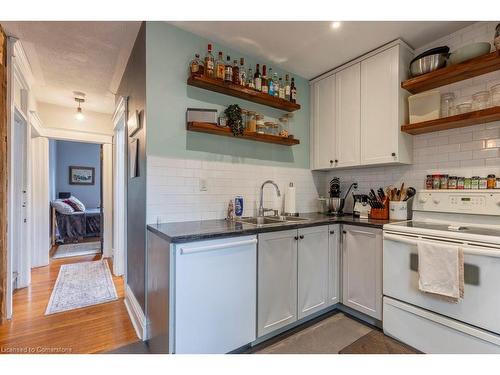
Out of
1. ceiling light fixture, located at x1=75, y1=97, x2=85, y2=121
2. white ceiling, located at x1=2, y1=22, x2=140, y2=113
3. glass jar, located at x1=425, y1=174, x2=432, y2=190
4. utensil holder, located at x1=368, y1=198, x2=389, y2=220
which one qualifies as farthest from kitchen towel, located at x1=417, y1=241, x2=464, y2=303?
ceiling light fixture, located at x1=75, y1=97, x2=85, y2=121

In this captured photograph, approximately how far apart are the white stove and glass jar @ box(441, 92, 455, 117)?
681 millimetres

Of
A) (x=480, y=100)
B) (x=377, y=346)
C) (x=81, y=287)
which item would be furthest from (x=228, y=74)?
(x=81, y=287)

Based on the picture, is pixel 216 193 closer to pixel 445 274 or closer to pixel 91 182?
pixel 445 274

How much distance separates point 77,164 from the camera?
742cm

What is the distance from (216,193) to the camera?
2283 millimetres

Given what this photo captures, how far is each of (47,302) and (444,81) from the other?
4.36 m

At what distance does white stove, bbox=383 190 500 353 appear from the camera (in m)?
1.48

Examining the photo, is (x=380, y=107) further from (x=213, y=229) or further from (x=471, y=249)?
(x=213, y=229)

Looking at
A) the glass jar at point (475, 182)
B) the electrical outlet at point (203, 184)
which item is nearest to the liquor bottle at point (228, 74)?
the electrical outlet at point (203, 184)

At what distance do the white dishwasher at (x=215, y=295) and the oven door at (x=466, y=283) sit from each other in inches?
43.4

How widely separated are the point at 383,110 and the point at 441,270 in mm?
1447

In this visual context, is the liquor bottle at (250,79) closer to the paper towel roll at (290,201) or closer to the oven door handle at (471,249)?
the paper towel roll at (290,201)

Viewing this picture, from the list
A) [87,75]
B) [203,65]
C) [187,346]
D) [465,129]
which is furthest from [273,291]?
[87,75]

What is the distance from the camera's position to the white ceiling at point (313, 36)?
2.05 meters
